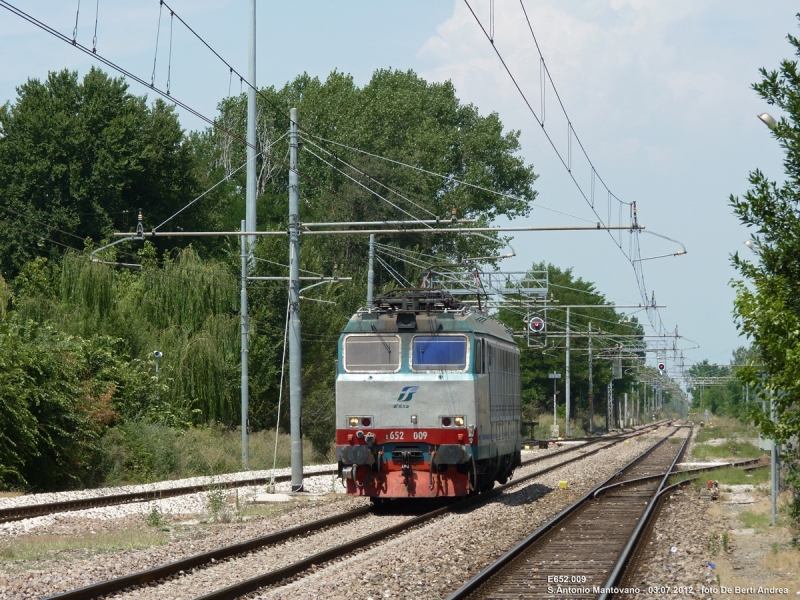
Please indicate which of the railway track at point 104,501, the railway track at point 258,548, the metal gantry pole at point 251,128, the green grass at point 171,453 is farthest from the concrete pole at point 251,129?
the railway track at point 258,548

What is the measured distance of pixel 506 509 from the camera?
2030cm

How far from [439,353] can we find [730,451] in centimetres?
3068

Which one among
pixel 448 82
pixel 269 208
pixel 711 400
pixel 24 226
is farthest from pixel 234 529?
pixel 711 400

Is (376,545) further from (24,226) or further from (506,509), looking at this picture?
(24,226)

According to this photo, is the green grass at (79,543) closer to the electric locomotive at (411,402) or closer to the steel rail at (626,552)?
the electric locomotive at (411,402)

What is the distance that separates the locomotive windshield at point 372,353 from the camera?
65.8 feet

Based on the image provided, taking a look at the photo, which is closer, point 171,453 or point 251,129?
point 171,453

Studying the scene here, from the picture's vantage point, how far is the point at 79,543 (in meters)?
15.2

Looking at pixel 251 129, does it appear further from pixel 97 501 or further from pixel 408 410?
pixel 408 410

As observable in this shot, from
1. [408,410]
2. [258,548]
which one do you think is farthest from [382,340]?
[258,548]

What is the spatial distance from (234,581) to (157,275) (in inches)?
1162

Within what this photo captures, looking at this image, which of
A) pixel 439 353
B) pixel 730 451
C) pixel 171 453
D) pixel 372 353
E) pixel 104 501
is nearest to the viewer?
pixel 439 353

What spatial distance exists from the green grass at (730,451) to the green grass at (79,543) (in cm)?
3205

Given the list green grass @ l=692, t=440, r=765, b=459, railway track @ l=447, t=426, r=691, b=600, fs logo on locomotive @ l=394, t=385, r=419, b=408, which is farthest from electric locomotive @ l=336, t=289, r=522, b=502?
green grass @ l=692, t=440, r=765, b=459
